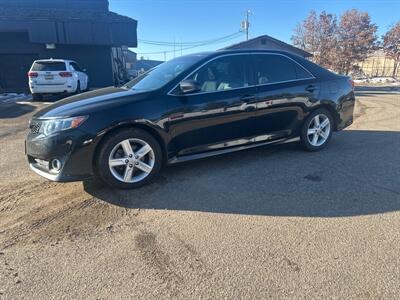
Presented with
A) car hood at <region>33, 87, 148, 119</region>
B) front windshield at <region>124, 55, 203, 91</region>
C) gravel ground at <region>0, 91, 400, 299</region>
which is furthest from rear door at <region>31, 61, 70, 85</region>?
car hood at <region>33, 87, 148, 119</region>

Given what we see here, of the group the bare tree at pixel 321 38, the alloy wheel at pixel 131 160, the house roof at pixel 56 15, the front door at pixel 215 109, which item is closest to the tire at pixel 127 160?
the alloy wheel at pixel 131 160

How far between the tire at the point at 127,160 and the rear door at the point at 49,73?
10285mm

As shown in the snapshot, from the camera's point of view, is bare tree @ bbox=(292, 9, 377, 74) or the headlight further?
bare tree @ bbox=(292, 9, 377, 74)

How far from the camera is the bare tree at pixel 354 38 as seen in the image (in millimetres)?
36625

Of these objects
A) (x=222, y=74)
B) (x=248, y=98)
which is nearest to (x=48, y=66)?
(x=222, y=74)

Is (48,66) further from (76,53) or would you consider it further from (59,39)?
(76,53)

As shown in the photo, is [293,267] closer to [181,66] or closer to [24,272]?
[24,272]

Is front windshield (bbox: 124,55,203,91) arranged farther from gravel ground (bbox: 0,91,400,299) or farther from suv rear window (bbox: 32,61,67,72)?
suv rear window (bbox: 32,61,67,72)

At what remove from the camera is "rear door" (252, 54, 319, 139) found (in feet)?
15.5

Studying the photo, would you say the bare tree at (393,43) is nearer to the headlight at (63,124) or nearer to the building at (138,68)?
the building at (138,68)

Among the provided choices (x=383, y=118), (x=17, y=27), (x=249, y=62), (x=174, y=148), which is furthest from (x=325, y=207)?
(x=17, y=27)

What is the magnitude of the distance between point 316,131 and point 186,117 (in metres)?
2.48

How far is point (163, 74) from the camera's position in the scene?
457 centimetres

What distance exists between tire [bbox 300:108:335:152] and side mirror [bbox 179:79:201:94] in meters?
2.11
